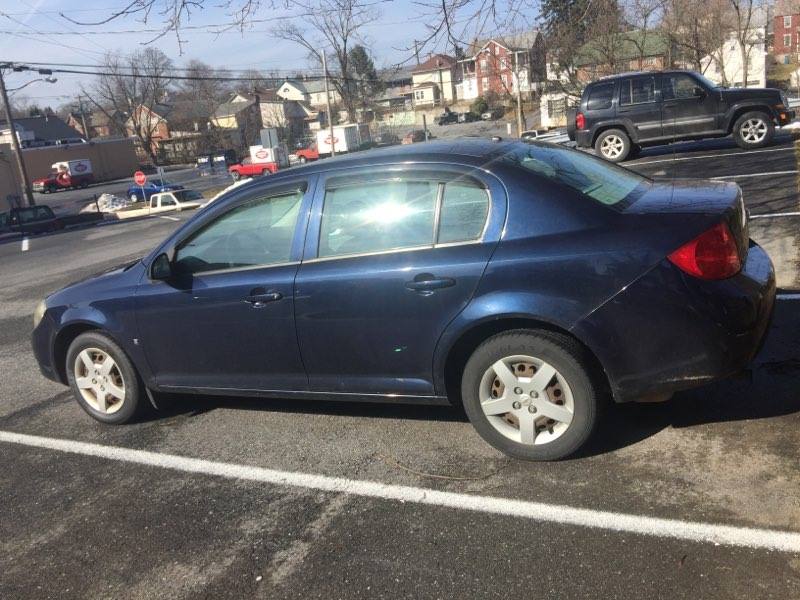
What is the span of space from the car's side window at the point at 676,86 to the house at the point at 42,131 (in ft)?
257

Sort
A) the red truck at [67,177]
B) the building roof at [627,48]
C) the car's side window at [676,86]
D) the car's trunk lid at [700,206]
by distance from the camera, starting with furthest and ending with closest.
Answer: the red truck at [67,177], the building roof at [627,48], the car's side window at [676,86], the car's trunk lid at [700,206]

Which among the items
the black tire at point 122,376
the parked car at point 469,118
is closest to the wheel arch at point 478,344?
the black tire at point 122,376

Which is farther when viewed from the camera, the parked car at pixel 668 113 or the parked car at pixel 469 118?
the parked car at pixel 469 118

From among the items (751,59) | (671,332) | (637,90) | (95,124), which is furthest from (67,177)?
(671,332)

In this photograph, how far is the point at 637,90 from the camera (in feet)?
48.4

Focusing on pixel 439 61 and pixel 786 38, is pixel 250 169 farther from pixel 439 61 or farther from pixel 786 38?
pixel 439 61

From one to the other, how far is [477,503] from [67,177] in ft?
236

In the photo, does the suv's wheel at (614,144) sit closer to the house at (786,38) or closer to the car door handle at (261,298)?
the car door handle at (261,298)

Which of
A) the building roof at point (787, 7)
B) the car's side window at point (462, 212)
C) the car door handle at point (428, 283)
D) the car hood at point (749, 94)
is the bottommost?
the car door handle at point (428, 283)

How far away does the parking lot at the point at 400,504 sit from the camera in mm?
2771

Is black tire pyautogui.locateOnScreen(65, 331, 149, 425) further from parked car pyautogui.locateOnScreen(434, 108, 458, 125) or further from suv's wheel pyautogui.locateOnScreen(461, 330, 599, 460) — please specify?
parked car pyautogui.locateOnScreen(434, 108, 458, 125)

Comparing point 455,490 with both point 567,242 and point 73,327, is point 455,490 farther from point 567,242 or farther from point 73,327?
point 73,327

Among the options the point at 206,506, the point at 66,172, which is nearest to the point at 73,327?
the point at 206,506

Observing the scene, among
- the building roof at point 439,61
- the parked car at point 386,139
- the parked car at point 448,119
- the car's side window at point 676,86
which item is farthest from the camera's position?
the parked car at point 448,119
